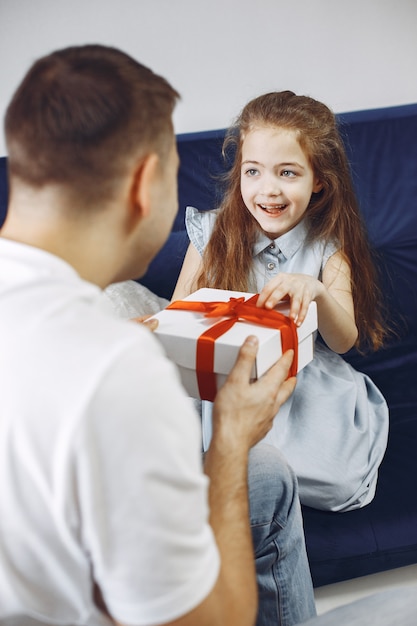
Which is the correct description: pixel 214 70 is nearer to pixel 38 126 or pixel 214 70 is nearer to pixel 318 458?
pixel 318 458

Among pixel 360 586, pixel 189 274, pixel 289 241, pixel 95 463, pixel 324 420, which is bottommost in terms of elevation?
pixel 360 586

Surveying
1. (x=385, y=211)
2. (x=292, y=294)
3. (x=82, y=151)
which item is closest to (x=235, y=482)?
(x=82, y=151)

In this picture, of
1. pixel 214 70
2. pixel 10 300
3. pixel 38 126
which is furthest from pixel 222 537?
pixel 214 70

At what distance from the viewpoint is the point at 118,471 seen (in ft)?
2.31

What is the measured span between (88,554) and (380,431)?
3.57 feet

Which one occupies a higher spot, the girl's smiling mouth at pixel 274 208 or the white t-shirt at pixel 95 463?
the white t-shirt at pixel 95 463

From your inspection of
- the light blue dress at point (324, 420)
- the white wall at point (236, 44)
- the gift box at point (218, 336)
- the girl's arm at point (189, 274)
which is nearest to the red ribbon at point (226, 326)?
the gift box at point (218, 336)

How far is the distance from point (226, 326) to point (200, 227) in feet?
2.33

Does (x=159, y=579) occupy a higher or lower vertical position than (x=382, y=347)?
higher

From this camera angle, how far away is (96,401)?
27.3 inches

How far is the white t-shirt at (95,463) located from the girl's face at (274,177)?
101cm

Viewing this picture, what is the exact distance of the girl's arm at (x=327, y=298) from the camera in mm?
1421

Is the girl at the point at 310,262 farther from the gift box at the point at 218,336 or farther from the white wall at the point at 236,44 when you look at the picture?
the white wall at the point at 236,44

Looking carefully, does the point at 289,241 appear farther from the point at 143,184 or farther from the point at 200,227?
the point at 143,184
